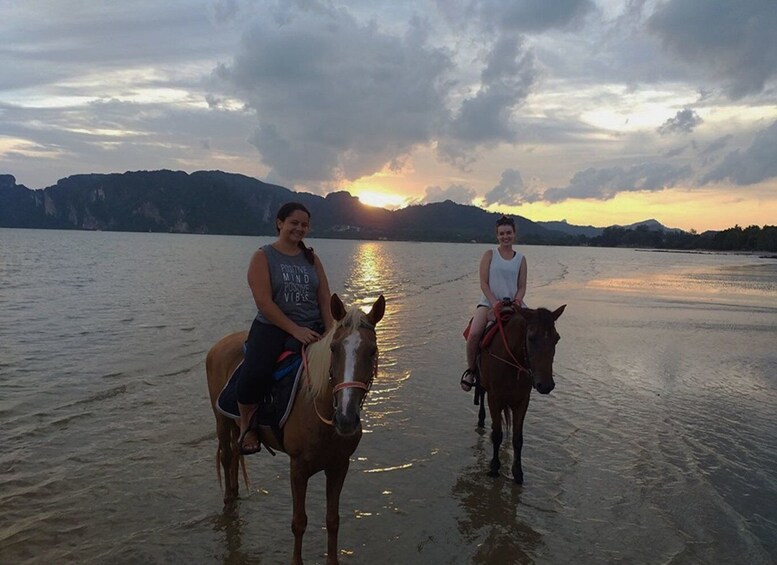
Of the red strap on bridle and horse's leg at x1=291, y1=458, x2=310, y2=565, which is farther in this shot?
the red strap on bridle

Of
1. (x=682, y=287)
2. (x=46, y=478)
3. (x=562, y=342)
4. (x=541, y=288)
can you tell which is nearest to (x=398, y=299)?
(x=541, y=288)

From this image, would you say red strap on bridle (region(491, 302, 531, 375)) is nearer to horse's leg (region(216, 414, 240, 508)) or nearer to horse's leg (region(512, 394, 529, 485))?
horse's leg (region(512, 394, 529, 485))

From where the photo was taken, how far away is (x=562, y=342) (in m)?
15.5

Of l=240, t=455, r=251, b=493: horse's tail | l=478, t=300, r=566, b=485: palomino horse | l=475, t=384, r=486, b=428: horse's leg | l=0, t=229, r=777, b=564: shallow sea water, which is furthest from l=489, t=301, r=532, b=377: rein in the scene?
l=240, t=455, r=251, b=493: horse's tail

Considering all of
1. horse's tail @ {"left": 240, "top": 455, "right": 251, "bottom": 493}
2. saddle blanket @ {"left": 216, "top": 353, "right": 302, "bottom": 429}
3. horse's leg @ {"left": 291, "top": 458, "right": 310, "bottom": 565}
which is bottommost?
horse's tail @ {"left": 240, "top": 455, "right": 251, "bottom": 493}

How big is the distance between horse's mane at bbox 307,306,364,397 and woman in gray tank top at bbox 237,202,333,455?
0.23 m

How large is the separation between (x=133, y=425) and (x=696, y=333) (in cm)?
1636

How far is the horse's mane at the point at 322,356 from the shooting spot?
12.4ft

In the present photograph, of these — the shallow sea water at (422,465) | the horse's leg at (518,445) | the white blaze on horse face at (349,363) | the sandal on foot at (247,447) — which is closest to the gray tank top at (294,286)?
the sandal on foot at (247,447)

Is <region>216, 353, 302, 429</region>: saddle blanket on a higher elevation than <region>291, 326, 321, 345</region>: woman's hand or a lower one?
lower

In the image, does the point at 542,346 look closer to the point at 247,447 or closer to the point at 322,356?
the point at 322,356

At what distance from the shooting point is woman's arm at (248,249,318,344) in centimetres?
441

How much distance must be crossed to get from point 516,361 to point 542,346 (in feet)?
2.26

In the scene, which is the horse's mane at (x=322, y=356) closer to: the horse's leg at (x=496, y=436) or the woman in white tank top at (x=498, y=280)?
the horse's leg at (x=496, y=436)
